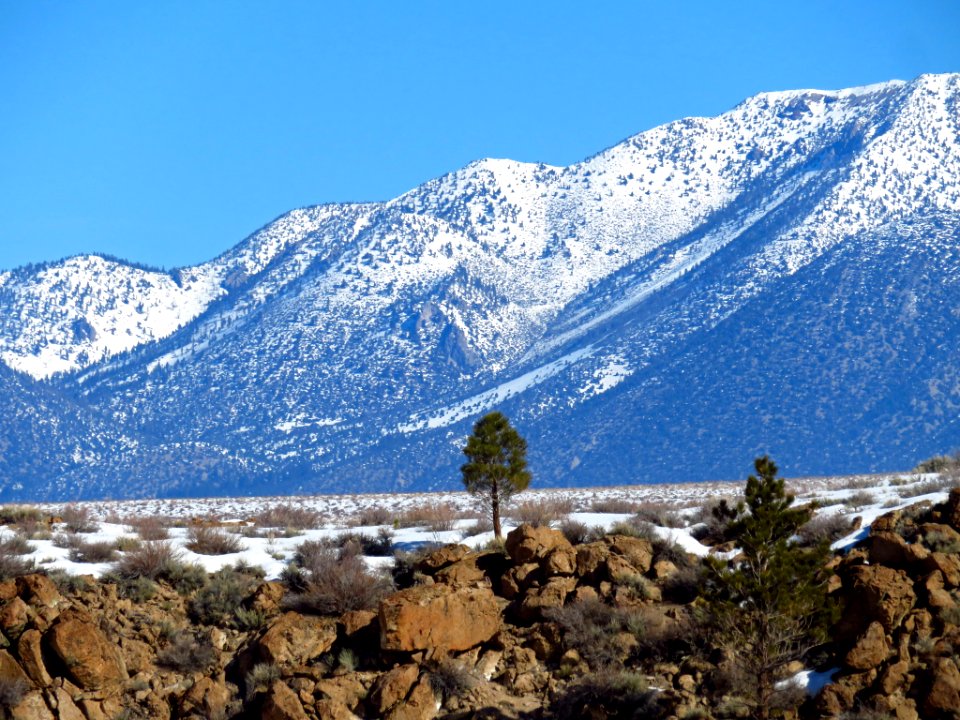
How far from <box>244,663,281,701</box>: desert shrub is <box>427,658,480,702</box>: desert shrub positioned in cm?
262

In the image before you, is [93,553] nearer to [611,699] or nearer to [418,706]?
[418,706]

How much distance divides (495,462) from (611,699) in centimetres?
1004

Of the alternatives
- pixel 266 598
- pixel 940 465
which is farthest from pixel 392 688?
pixel 940 465

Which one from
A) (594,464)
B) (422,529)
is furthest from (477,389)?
(422,529)

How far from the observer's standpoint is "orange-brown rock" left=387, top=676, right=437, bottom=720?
71.4 ft

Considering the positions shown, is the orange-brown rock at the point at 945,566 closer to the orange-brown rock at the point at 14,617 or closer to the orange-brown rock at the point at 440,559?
the orange-brown rock at the point at 440,559

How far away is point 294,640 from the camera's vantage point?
23547 millimetres

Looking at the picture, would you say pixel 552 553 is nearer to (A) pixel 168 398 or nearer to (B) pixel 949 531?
(B) pixel 949 531

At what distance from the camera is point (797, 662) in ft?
69.3

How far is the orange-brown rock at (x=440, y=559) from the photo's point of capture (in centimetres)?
2600

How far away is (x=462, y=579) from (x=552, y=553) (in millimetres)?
1759

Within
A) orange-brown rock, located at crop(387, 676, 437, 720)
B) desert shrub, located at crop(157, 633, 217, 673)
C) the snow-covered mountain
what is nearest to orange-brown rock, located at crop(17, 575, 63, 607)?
desert shrub, located at crop(157, 633, 217, 673)

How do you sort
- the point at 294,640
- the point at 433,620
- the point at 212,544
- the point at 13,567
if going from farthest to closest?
the point at 212,544 < the point at 13,567 < the point at 294,640 < the point at 433,620

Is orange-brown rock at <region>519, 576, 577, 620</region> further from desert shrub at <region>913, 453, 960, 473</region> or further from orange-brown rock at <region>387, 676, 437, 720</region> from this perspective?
desert shrub at <region>913, 453, 960, 473</region>
